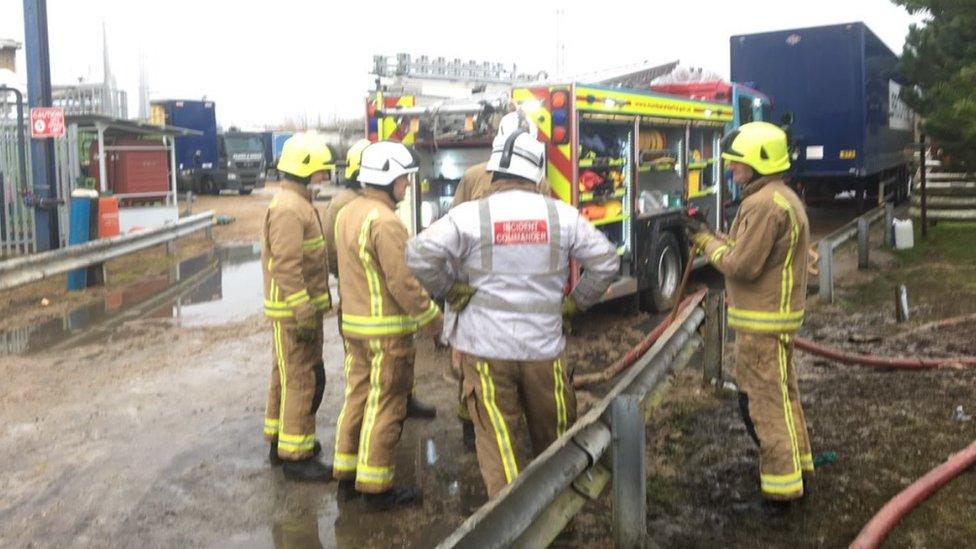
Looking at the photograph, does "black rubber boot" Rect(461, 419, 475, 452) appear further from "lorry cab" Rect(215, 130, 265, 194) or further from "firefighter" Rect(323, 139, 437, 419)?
"lorry cab" Rect(215, 130, 265, 194)

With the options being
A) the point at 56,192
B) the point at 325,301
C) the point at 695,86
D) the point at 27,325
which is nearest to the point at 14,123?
the point at 56,192

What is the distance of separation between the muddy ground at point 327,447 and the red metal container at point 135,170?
9318 millimetres

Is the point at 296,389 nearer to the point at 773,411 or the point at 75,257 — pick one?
the point at 773,411

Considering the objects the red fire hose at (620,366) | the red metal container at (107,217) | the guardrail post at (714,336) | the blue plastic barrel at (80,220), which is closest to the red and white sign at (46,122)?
the blue plastic barrel at (80,220)

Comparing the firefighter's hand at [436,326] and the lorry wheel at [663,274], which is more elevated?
the firefighter's hand at [436,326]

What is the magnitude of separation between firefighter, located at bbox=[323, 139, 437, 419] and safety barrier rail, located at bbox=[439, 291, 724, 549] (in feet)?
6.50

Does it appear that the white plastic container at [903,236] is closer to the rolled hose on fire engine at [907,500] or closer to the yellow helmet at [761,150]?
the rolled hose on fire engine at [907,500]

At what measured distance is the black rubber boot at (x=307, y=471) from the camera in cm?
536

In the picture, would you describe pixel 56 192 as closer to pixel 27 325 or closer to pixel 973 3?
pixel 27 325

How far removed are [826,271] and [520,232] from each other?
7033 millimetres

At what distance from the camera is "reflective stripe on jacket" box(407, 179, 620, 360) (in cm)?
413

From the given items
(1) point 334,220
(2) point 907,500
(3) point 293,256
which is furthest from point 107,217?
(2) point 907,500

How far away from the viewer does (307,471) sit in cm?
536

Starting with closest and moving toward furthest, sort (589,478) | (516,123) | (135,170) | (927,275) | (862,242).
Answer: (589,478) → (516,123) → (927,275) → (862,242) → (135,170)
